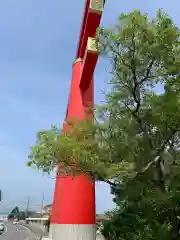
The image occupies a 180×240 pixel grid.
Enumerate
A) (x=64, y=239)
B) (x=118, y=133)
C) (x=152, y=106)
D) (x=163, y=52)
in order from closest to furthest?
(x=163, y=52) < (x=152, y=106) < (x=118, y=133) < (x=64, y=239)

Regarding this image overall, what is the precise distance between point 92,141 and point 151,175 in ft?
5.71

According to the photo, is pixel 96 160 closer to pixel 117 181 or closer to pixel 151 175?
pixel 117 181

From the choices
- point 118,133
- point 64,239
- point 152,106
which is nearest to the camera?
point 152,106

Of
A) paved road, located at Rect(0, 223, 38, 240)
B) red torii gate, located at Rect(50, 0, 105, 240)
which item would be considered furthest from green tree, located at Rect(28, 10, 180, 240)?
paved road, located at Rect(0, 223, 38, 240)

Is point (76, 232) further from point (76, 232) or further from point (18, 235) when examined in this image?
point (18, 235)

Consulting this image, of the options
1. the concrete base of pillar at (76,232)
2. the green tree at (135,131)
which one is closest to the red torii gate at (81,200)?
the concrete base of pillar at (76,232)

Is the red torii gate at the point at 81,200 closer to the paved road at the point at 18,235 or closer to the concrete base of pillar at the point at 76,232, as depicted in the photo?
the concrete base of pillar at the point at 76,232

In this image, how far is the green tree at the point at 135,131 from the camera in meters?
8.51

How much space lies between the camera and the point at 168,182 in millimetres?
9086

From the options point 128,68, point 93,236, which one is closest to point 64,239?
point 93,236

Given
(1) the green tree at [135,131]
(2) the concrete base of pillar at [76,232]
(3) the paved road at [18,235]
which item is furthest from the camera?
(3) the paved road at [18,235]

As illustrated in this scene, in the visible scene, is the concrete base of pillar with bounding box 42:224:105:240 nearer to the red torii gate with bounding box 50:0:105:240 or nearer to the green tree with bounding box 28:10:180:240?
the red torii gate with bounding box 50:0:105:240

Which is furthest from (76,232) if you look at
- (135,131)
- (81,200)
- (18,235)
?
(18,235)

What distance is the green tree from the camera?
8.51 m
